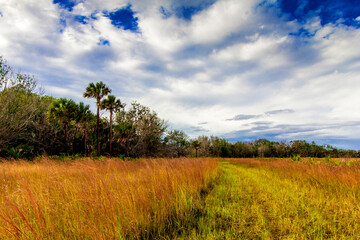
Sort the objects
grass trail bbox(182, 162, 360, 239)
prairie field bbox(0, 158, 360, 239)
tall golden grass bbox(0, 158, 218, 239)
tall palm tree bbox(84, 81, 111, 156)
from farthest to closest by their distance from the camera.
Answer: tall palm tree bbox(84, 81, 111, 156)
grass trail bbox(182, 162, 360, 239)
prairie field bbox(0, 158, 360, 239)
tall golden grass bbox(0, 158, 218, 239)

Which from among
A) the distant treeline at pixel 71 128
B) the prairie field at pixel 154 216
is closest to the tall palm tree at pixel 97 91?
Result: the distant treeline at pixel 71 128

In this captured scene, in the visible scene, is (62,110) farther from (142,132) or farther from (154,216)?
(154,216)

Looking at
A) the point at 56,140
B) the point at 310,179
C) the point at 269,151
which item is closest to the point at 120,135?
the point at 56,140

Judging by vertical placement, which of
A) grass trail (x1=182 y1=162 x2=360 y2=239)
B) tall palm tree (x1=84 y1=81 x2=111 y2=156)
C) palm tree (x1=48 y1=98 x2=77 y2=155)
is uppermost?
tall palm tree (x1=84 y1=81 x2=111 y2=156)

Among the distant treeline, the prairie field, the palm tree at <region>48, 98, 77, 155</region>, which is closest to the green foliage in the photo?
the distant treeline

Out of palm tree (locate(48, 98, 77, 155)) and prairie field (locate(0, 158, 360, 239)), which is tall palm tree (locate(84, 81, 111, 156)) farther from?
prairie field (locate(0, 158, 360, 239))

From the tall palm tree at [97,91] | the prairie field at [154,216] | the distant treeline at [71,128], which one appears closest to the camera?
the prairie field at [154,216]

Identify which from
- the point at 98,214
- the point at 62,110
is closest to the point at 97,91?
the point at 62,110

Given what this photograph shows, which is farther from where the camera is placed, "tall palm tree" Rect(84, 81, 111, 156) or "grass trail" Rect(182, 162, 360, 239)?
"tall palm tree" Rect(84, 81, 111, 156)

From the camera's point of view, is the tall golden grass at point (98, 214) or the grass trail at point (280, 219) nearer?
the tall golden grass at point (98, 214)

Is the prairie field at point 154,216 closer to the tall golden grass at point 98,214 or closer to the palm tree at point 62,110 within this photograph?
the tall golden grass at point 98,214

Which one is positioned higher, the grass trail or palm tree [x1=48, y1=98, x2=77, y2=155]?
palm tree [x1=48, y1=98, x2=77, y2=155]

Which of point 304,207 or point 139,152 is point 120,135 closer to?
point 139,152

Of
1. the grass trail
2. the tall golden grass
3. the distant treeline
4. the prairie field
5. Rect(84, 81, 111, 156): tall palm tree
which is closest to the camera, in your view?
the tall golden grass
